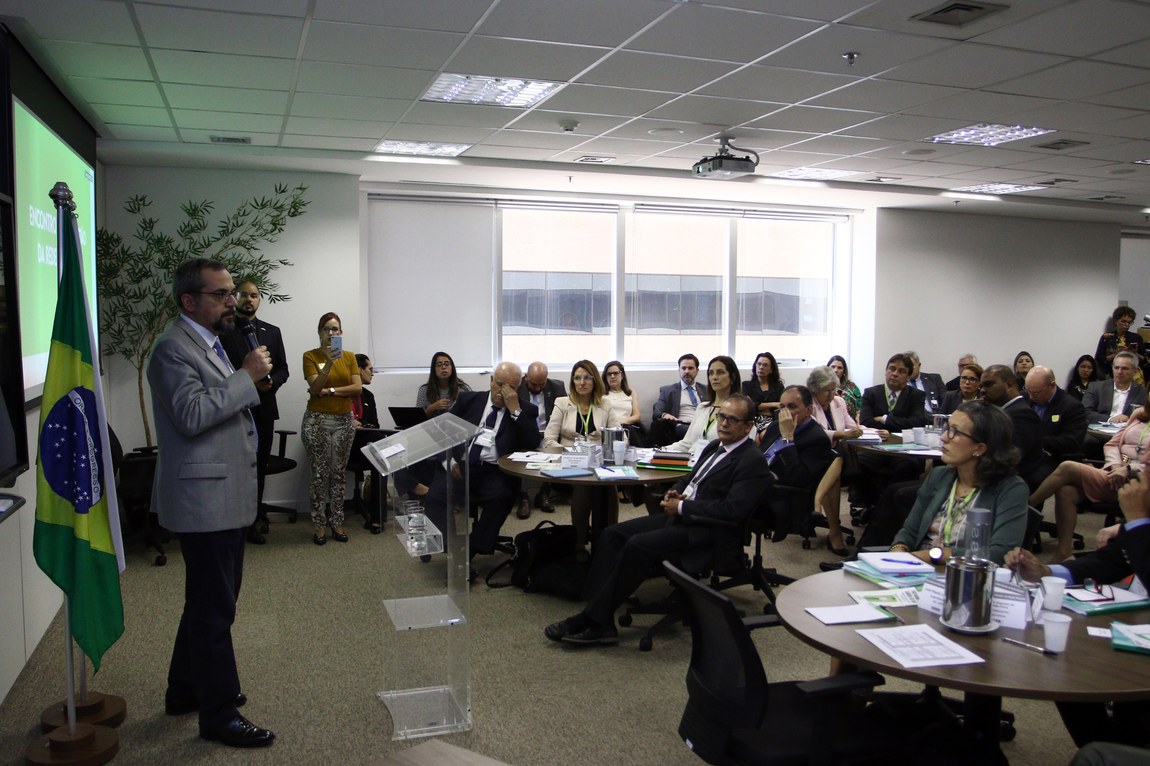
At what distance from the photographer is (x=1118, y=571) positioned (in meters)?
2.91

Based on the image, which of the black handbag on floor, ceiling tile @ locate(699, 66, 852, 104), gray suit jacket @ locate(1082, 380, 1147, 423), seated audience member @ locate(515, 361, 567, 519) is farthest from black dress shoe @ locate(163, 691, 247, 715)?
gray suit jacket @ locate(1082, 380, 1147, 423)

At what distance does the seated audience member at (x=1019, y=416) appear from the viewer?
548 cm

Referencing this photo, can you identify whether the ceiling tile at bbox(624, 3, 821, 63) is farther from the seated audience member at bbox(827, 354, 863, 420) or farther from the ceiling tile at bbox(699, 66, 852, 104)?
the seated audience member at bbox(827, 354, 863, 420)

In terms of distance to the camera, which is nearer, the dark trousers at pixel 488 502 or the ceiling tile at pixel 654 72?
the ceiling tile at pixel 654 72

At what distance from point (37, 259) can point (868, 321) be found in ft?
28.7

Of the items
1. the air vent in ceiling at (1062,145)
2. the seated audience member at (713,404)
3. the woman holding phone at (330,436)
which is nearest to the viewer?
the seated audience member at (713,404)

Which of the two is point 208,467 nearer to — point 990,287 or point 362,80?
point 362,80

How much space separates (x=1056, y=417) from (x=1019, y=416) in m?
1.43

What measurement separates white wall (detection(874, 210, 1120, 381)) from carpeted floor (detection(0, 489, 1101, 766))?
629 cm

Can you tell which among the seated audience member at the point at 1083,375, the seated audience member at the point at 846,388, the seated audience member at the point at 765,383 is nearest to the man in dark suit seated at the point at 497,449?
the seated audience member at the point at 765,383

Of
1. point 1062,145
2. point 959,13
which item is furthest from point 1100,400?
point 959,13

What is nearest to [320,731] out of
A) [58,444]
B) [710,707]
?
[58,444]

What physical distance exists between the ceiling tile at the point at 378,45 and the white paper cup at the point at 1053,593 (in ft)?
11.4

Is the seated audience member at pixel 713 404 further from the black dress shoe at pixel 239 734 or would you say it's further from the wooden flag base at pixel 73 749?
the wooden flag base at pixel 73 749
